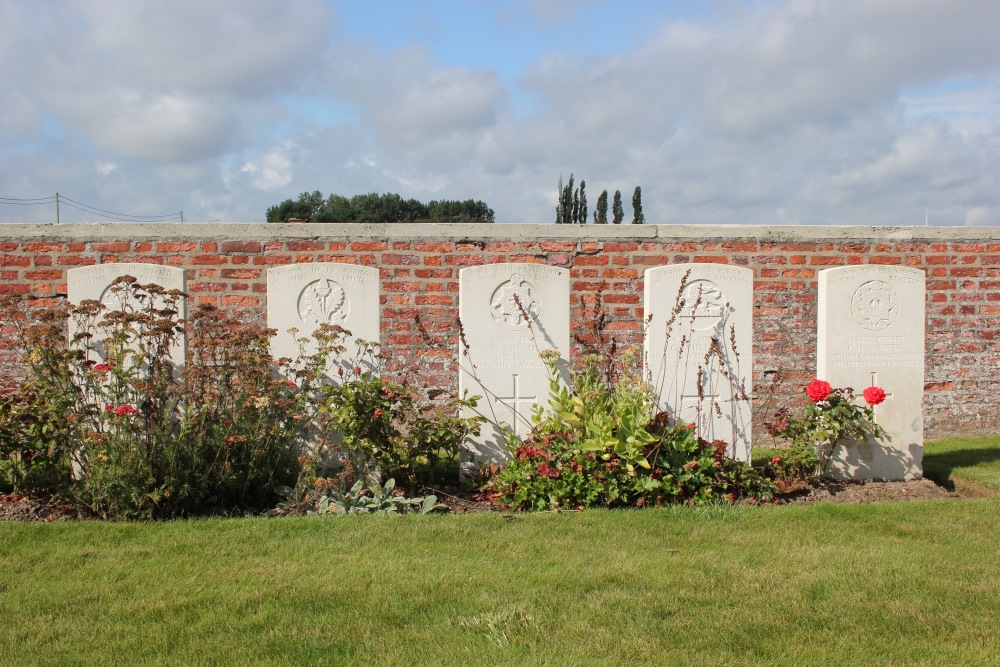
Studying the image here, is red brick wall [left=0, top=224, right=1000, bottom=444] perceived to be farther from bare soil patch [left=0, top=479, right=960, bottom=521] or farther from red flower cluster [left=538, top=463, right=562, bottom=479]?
red flower cluster [left=538, top=463, right=562, bottom=479]

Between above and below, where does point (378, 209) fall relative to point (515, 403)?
above

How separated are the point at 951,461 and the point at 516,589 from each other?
4886 millimetres

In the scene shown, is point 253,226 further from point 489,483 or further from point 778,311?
point 778,311

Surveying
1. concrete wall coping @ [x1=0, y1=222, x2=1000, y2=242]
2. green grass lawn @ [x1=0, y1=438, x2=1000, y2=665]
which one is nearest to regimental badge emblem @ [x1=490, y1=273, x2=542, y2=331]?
green grass lawn @ [x1=0, y1=438, x2=1000, y2=665]

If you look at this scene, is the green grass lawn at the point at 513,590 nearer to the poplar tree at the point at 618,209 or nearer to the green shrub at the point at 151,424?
the green shrub at the point at 151,424

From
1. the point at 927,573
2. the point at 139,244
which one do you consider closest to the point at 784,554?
the point at 927,573

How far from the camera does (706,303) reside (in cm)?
577

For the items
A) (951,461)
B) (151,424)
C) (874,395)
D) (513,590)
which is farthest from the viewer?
(951,461)

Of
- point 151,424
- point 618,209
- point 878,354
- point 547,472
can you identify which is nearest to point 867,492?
point 878,354

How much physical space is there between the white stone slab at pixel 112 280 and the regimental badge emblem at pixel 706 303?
11.6ft

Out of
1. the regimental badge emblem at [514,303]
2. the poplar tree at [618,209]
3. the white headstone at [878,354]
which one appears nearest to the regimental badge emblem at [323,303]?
the regimental badge emblem at [514,303]

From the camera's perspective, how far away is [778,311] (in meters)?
7.77

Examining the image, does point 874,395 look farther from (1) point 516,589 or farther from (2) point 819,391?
(1) point 516,589

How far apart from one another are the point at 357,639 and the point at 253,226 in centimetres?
516
